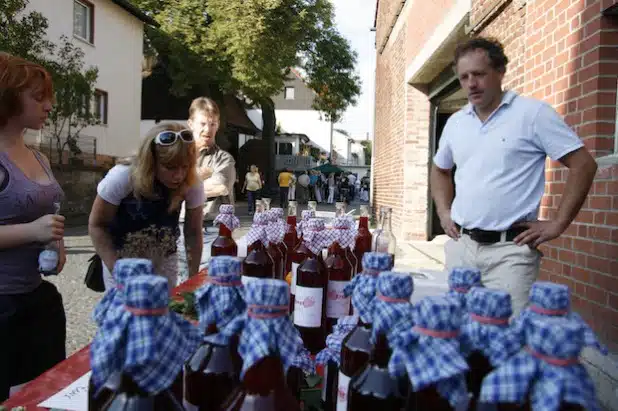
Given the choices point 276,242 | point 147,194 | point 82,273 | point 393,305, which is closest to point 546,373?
point 393,305

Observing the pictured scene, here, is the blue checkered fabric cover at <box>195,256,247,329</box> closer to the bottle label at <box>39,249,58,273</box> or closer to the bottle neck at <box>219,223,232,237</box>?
the bottle neck at <box>219,223,232,237</box>

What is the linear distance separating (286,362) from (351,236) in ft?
3.86

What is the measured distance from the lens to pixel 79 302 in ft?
20.1

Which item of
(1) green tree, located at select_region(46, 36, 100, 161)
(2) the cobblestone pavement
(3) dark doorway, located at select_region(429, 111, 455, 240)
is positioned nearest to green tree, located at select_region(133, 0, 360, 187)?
(1) green tree, located at select_region(46, 36, 100, 161)

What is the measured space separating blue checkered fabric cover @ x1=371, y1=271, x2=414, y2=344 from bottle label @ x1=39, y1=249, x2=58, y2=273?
174 cm

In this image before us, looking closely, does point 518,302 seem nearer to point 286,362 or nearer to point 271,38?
point 286,362

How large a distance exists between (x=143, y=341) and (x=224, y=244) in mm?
1485

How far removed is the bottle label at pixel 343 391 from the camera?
3.84 ft

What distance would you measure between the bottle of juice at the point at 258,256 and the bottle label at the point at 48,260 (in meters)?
0.83

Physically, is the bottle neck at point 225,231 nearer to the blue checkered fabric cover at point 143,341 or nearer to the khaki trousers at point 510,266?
the khaki trousers at point 510,266

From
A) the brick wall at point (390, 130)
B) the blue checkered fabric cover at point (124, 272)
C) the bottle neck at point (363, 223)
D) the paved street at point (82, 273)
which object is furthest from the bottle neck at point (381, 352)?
the brick wall at point (390, 130)

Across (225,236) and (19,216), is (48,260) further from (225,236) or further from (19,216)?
(225,236)

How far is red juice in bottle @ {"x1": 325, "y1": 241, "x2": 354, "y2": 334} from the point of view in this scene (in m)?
1.83

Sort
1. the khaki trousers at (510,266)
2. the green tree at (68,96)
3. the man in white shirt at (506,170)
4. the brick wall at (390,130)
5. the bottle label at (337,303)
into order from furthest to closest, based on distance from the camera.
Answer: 1. the green tree at (68,96)
2. the brick wall at (390,130)
3. the khaki trousers at (510,266)
4. the man in white shirt at (506,170)
5. the bottle label at (337,303)
